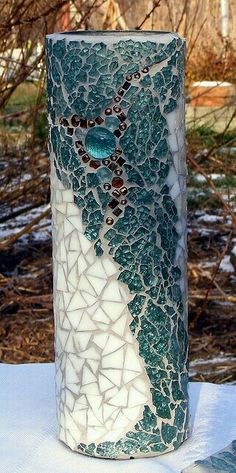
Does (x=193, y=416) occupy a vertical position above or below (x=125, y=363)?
below

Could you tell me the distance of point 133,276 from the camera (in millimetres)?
1027

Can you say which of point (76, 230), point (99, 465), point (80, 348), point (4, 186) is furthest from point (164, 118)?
point (4, 186)

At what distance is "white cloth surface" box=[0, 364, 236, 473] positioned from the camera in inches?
40.8

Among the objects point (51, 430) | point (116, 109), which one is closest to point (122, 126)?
point (116, 109)

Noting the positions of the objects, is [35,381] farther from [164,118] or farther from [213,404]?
[164,118]

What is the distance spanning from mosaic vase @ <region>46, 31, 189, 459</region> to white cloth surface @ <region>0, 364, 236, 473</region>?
0.02m

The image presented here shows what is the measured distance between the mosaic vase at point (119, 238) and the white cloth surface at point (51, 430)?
0.02 m

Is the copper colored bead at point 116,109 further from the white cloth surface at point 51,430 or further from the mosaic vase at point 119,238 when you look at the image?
the white cloth surface at point 51,430

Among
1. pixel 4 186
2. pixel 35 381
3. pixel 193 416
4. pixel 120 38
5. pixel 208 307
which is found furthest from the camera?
pixel 4 186

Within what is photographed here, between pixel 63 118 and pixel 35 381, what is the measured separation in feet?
1.33

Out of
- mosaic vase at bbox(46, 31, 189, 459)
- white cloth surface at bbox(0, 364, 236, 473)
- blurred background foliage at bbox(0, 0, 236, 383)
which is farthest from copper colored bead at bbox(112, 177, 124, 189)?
blurred background foliage at bbox(0, 0, 236, 383)

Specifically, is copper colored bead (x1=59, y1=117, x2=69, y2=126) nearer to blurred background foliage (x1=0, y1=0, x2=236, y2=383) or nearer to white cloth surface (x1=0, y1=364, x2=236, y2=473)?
white cloth surface (x1=0, y1=364, x2=236, y2=473)

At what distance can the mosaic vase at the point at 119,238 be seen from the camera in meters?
0.99

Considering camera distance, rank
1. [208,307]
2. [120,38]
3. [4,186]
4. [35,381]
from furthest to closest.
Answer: [4,186] → [208,307] → [35,381] → [120,38]
